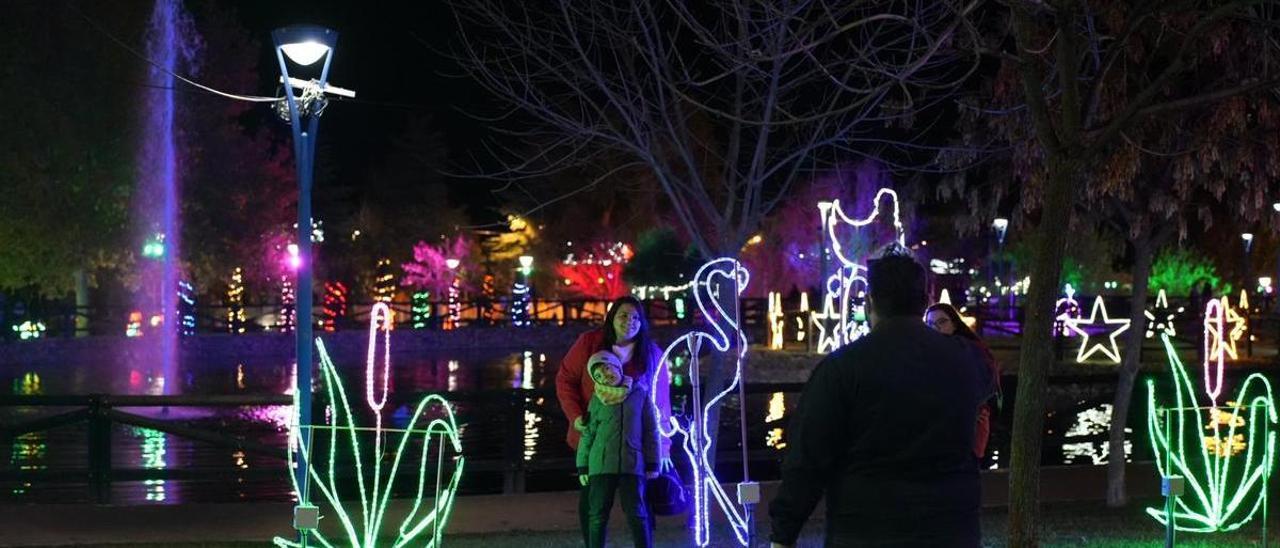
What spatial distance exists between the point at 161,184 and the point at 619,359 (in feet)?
105

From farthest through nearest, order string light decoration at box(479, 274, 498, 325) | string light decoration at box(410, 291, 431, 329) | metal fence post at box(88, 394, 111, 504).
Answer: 1. string light decoration at box(479, 274, 498, 325)
2. string light decoration at box(410, 291, 431, 329)
3. metal fence post at box(88, 394, 111, 504)

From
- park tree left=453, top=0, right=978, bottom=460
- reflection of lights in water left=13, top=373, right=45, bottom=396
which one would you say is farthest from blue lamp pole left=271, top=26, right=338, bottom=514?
reflection of lights in water left=13, top=373, right=45, bottom=396

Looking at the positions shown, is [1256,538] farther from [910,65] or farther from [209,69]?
[209,69]

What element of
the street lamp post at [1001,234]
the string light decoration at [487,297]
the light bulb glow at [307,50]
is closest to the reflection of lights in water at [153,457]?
the light bulb glow at [307,50]

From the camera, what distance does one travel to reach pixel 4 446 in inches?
642

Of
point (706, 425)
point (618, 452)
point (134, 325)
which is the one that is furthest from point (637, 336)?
point (134, 325)

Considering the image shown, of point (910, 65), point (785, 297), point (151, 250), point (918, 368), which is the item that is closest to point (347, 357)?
point (151, 250)

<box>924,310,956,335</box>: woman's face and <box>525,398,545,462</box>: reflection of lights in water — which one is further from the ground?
<box>924,310,956,335</box>: woman's face

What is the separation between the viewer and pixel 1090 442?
16.5 metres

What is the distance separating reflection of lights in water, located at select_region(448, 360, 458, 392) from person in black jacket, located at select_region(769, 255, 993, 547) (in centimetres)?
2377

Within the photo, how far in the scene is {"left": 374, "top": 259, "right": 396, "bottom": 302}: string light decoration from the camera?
54188 millimetres

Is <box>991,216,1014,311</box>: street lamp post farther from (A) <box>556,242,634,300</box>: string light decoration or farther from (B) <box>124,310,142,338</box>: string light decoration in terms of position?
(B) <box>124,310,142,338</box>: string light decoration

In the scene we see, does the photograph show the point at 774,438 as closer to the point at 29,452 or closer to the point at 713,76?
the point at 713,76

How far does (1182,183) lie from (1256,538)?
2515 mm
